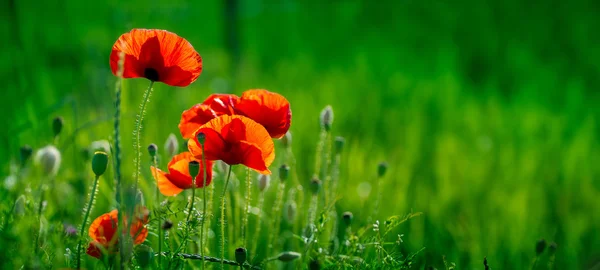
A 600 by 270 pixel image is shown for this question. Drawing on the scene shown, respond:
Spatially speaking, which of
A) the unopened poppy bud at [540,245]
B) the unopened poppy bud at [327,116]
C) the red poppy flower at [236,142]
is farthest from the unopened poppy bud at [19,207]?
the unopened poppy bud at [540,245]

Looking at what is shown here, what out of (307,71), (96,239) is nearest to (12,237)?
(96,239)

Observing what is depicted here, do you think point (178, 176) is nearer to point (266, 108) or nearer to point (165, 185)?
point (165, 185)

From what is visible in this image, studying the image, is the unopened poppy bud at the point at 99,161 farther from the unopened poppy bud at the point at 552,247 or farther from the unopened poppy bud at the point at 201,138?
the unopened poppy bud at the point at 552,247

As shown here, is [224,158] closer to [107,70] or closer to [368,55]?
[107,70]

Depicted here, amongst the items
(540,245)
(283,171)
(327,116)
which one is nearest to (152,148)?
(283,171)

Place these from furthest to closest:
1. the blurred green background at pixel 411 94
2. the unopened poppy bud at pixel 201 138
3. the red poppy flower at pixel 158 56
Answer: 1. the blurred green background at pixel 411 94
2. the red poppy flower at pixel 158 56
3. the unopened poppy bud at pixel 201 138
